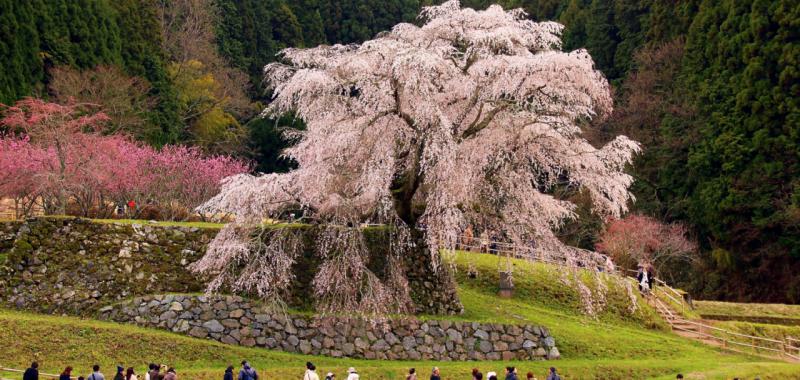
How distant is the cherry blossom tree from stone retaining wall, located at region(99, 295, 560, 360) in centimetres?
60

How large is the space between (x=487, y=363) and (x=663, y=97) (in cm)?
3257

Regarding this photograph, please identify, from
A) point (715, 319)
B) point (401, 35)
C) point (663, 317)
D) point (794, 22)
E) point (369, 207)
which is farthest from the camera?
point (794, 22)

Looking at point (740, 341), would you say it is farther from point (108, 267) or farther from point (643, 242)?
point (108, 267)

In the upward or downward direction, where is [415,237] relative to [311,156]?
downward

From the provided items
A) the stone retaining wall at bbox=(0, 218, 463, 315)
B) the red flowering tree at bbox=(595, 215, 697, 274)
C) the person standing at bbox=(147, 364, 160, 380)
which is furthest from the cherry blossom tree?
the red flowering tree at bbox=(595, 215, 697, 274)

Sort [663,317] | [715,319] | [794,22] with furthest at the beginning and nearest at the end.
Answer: [794,22]
[715,319]
[663,317]

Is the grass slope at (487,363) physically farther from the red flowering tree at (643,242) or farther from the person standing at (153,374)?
the red flowering tree at (643,242)

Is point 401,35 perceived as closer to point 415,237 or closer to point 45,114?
point 415,237

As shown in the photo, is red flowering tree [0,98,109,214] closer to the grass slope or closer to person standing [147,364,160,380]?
the grass slope

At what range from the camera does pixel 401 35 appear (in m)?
24.2

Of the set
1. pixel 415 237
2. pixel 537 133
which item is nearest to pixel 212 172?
pixel 415 237

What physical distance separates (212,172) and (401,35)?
16459mm

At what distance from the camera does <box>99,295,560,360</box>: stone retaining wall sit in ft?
71.9

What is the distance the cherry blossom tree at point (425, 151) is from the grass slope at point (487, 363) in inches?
73.7
